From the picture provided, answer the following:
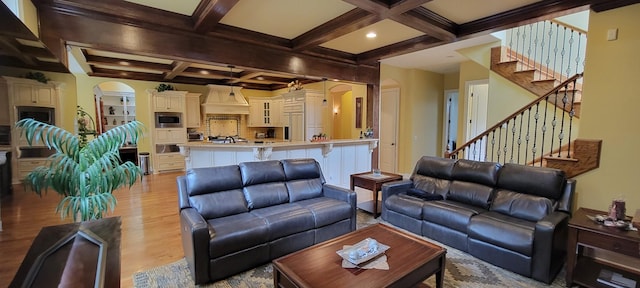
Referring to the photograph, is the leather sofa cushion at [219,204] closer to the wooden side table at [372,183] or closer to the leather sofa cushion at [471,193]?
the wooden side table at [372,183]

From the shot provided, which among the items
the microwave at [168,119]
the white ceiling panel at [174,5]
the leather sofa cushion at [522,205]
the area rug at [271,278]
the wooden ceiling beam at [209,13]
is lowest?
the area rug at [271,278]

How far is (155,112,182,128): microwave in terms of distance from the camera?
7.50m

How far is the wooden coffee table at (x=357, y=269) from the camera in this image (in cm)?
178

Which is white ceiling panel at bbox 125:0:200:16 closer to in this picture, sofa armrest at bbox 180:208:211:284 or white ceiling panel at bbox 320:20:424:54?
white ceiling panel at bbox 320:20:424:54

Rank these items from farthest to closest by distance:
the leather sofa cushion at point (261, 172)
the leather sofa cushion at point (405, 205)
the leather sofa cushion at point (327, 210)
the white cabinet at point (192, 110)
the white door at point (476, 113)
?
the white cabinet at point (192, 110) < the white door at point (476, 113) < the leather sofa cushion at point (405, 205) < the leather sofa cushion at point (261, 172) < the leather sofa cushion at point (327, 210)

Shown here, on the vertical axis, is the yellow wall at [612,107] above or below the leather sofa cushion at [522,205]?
above

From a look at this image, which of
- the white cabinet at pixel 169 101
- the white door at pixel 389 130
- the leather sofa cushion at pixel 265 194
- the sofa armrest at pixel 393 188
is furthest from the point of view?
the white cabinet at pixel 169 101

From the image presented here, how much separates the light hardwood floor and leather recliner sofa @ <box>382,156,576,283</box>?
2.82 meters

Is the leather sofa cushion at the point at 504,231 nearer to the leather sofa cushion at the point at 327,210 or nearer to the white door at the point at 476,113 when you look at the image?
the leather sofa cushion at the point at 327,210

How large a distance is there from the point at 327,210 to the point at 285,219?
0.54m


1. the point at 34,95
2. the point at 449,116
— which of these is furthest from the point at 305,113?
the point at 34,95

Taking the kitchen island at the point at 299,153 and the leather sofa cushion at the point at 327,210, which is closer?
the leather sofa cushion at the point at 327,210

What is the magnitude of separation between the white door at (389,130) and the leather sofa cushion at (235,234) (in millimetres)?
4974

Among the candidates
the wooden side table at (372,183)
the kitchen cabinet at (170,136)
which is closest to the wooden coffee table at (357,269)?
the wooden side table at (372,183)
